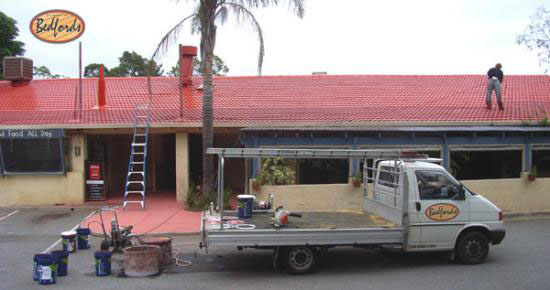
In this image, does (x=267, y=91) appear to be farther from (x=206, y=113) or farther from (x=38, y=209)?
(x=38, y=209)

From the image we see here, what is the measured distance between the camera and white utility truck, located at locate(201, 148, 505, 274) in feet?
28.3

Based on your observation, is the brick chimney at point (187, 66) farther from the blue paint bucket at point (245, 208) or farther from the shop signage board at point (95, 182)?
the blue paint bucket at point (245, 208)

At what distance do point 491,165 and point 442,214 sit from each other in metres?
10.0

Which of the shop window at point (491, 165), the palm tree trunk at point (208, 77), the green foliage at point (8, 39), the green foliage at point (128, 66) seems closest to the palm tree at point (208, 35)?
the palm tree trunk at point (208, 77)

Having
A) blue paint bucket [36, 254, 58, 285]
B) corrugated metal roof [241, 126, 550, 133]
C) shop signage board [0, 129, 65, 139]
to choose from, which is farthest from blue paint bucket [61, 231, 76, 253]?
Answer: shop signage board [0, 129, 65, 139]

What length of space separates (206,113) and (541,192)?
33.2 feet

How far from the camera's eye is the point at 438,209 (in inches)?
364

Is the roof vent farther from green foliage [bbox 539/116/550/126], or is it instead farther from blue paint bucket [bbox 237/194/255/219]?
green foliage [bbox 539/116/550/126]

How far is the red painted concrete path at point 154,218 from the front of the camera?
12800 millimetres

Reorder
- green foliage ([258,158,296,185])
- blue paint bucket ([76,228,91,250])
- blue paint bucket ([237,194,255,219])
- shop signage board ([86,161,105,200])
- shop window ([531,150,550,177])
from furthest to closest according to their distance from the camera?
shop window ([531,150,550,177]) → shop signage board ([86,161,105,200]) → green foliage ([258,158,296,185]) → blue paint bucket ([76,228,91,250]) → blue paint bucket ([237,194,255,219])

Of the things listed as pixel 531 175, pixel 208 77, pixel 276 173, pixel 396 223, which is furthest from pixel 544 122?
pixel 208 77

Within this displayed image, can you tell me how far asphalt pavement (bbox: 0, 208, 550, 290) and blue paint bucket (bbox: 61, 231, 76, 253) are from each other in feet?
0.84

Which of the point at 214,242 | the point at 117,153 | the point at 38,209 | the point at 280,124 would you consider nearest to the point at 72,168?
the point at 38,209

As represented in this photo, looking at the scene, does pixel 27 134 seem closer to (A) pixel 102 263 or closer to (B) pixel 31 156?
(B) pixel 31 156
